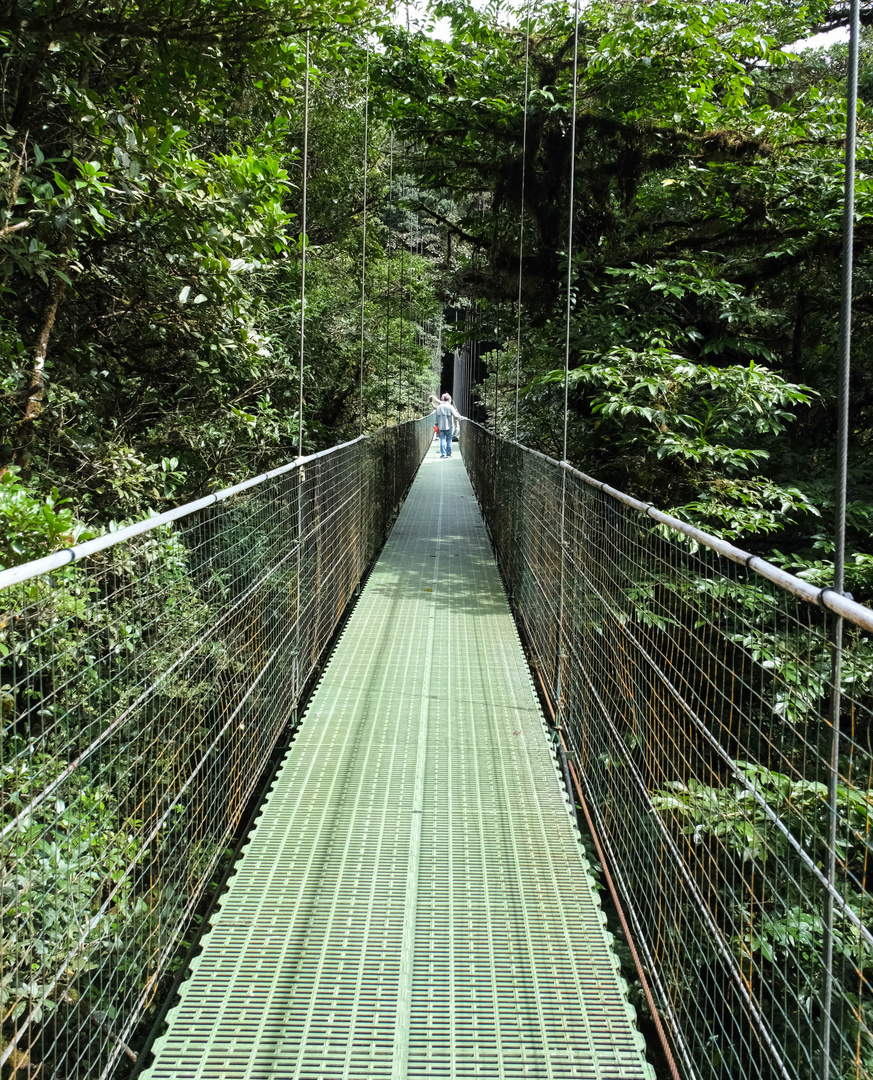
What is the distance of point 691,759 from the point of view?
213cm

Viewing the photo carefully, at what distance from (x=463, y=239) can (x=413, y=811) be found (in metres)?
7.44

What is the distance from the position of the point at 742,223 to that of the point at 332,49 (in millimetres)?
3063

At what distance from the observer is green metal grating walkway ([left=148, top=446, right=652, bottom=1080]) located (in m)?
1.63

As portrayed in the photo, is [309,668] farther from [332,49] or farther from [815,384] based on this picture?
[815,384]

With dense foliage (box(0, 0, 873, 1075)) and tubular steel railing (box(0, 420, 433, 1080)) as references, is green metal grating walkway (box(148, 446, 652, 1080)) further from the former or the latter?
dense foliage (box(0, 0, 873, 1075))

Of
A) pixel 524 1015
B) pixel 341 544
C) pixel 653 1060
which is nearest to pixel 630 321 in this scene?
pixel 341 544

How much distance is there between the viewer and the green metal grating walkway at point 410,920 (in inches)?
64.3

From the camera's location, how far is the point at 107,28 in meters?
3.17

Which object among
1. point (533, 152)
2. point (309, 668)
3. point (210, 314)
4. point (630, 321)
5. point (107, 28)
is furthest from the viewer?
point (533, 152)

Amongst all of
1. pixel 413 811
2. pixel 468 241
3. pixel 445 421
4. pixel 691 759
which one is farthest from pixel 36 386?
pixel 445 421

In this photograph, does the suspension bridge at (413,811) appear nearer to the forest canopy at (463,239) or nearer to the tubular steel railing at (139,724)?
the tubular steel railing at (139,724)

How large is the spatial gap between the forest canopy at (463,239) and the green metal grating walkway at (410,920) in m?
1.21

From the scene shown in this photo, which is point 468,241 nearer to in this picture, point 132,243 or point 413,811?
point 132,243

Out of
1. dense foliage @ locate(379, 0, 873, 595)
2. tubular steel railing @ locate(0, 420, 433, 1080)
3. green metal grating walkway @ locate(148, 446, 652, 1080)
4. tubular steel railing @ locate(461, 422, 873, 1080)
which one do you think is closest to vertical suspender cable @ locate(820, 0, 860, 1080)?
tubular steel railing @ locate(461, 422, 873, 1080)
